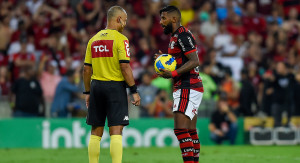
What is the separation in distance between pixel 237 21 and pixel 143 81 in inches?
189

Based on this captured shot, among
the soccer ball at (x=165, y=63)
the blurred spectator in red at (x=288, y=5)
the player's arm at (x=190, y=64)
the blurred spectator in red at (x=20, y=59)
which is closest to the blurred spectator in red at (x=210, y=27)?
the blurred spectator in red at (x=288, y=5)

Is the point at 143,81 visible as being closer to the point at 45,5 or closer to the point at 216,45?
the point at 216,45

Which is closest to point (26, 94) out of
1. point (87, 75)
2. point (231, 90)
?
point (231, 90)

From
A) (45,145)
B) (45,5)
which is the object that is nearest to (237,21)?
(45,5)

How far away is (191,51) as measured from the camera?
366 inches

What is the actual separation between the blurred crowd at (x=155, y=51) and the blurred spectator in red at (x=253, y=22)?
0.03m

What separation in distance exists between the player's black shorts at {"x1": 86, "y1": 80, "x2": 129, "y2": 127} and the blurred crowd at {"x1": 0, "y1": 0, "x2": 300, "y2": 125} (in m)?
8.86

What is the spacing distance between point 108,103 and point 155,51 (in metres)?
11.4

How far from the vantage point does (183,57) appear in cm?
949

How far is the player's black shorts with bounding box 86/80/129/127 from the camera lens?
9.00m

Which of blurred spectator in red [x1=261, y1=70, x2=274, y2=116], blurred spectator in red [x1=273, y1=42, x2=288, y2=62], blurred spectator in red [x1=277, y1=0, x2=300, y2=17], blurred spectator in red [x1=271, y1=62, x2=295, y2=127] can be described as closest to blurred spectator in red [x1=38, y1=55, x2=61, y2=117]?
blurred spectator in red [x1=261, y1=70, x2=274, y2=116]

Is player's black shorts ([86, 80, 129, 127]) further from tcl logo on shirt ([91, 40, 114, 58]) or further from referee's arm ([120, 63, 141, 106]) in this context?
tcl logo on shirt ([91, 40, 114, 58])

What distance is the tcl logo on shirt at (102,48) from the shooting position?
29.1 feet

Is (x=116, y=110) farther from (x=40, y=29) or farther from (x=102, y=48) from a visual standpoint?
(x=40, y=29)
